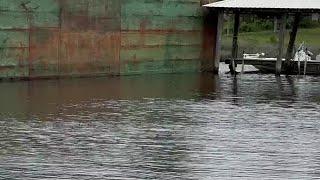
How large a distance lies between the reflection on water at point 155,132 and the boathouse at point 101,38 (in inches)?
56.1

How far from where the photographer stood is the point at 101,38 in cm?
2469

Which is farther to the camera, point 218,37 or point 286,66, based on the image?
point 286,66

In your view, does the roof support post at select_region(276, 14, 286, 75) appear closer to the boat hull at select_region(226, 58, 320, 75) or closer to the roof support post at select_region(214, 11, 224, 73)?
the boat hull at select_region(226, 58, 320, 75)

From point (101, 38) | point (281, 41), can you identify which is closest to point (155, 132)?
point (101, 38)

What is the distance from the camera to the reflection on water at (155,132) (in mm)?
9430

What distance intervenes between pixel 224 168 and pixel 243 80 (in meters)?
16.7

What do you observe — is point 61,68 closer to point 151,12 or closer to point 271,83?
point 151,12

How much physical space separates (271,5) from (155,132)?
1565cm

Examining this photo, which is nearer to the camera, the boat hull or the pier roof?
the pier roof

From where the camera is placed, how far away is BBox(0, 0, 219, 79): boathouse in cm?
2236

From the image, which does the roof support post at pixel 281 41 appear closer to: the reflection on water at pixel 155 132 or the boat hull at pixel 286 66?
the boat hull at pixel 286 66

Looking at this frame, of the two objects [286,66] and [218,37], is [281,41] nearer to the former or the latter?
[286,66]

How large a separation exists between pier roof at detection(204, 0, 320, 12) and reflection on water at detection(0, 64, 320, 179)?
19.9ft

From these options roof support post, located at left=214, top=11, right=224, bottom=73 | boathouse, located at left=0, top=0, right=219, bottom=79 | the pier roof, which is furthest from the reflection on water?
roof support post, located at left=214, top=11, right=224, bottom=73
